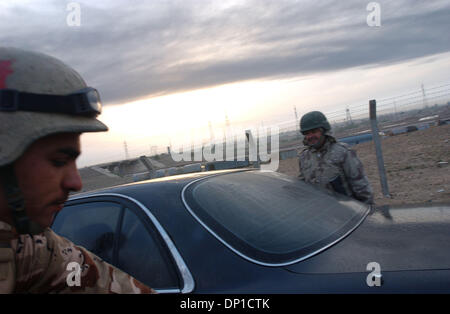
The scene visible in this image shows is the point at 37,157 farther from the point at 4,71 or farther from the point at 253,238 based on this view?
the point at 253,238

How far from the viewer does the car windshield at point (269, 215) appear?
1.86 metres

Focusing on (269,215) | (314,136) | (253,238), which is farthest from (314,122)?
(253,238)

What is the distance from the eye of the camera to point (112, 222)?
2.21 m

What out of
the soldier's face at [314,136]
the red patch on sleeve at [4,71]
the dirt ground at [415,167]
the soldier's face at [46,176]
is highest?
the red patch on sleeve at [4,71]

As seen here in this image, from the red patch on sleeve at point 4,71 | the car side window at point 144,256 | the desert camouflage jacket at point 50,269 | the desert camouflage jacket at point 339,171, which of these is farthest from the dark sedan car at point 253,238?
the red patch on sleeve at point 4,71

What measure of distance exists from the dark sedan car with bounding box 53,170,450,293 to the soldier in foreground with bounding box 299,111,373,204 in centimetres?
101

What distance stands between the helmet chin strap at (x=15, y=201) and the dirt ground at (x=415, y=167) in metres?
4.08

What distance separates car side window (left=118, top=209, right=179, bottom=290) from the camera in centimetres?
184

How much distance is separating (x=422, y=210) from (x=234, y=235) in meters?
1.44

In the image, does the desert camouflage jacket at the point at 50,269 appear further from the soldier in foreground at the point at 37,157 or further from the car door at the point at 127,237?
the car door at the point at 127,237

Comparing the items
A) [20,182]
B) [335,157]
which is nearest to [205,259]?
[20,182]

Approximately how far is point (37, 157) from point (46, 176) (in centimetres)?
6
